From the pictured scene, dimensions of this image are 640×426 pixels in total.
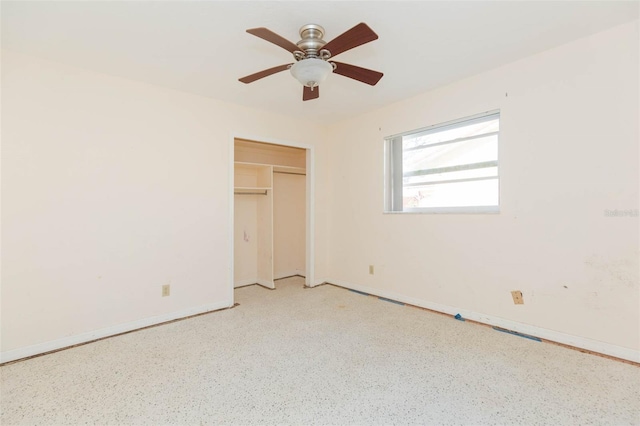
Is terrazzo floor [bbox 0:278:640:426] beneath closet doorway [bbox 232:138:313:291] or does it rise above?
beneath

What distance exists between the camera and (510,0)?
70.7 inches

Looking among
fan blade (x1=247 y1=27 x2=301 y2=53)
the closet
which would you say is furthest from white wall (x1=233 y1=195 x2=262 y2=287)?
fan blade (x1=247 y1=27 x2=301 y2=53)

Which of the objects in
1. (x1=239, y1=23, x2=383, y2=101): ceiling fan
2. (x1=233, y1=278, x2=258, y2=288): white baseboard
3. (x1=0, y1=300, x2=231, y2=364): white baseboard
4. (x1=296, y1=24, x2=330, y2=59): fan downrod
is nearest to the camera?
(x1=239, y1=23, x2=383, y2=101): ceiling fan

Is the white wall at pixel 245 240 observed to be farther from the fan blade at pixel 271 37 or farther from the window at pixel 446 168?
the fan blade at pixel 271 37

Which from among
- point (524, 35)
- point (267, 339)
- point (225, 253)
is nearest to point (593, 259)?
point (524, 35)

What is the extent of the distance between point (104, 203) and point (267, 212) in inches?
77.9

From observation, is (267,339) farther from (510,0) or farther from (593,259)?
(510,0)

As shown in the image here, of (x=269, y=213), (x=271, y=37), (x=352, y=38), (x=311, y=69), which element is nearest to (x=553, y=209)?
(x=352, y=38)

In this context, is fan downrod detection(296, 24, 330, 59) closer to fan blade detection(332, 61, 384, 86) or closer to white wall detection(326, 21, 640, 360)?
fan blade detection(332, 61, 384, 86)

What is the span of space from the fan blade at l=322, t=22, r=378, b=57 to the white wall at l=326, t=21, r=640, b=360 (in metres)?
1.64

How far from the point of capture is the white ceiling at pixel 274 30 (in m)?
1.84

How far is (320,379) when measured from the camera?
1917 mm

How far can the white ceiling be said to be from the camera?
6.05 feet

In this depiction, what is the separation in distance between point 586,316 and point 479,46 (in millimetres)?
2236
